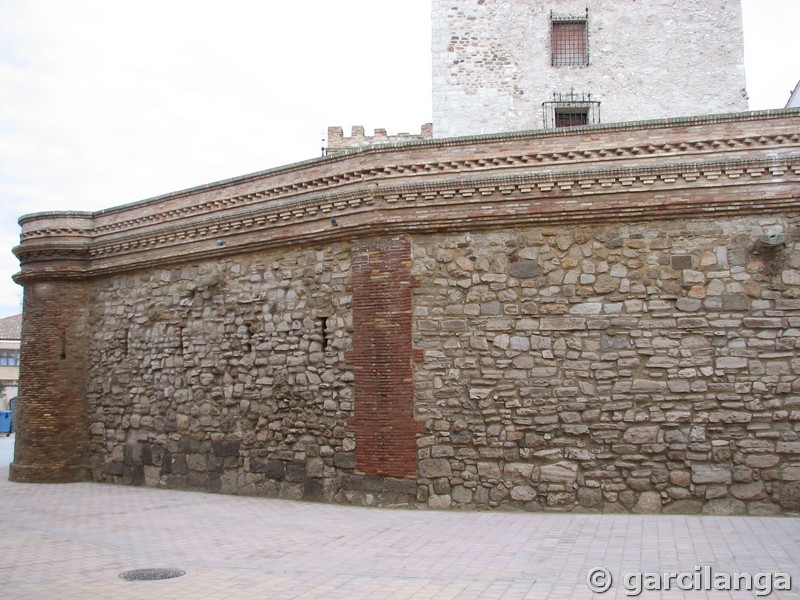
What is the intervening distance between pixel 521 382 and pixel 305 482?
10.7ft

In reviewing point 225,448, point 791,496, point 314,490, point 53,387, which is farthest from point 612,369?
point 53,387

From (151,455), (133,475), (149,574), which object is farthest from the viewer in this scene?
(133,475)

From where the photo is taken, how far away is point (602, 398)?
9.05 metres

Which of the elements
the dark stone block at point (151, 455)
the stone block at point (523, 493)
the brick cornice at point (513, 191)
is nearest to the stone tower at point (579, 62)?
the brick cornice at point (513, 191)

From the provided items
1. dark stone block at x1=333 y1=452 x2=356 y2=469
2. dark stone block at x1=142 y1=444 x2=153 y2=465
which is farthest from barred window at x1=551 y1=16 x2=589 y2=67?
dark stone block at x1=142 y1=444 x2=153 y2=465

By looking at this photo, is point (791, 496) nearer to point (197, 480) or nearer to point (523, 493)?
point (523, 493)

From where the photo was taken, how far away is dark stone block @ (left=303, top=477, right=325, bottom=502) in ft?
33.4

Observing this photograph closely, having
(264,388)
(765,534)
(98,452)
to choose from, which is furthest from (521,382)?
(98,452)

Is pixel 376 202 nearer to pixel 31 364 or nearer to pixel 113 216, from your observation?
pixel 113 216

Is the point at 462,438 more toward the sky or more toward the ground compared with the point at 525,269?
more toward the ground

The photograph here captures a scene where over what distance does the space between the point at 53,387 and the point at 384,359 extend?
709cm

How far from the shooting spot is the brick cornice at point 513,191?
8961 mm

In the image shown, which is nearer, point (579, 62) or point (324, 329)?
point (324, 329)

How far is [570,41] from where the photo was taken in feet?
57.7
